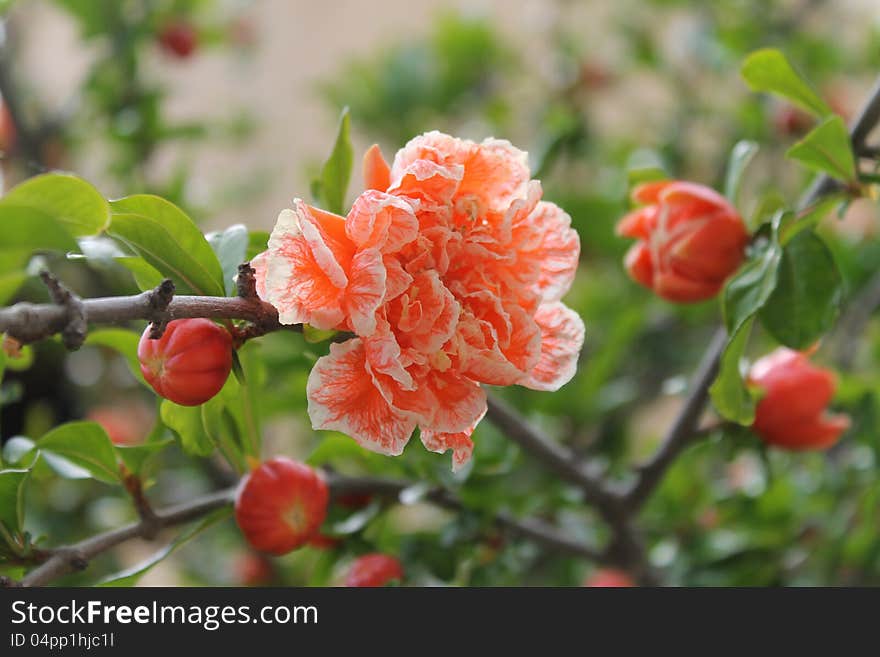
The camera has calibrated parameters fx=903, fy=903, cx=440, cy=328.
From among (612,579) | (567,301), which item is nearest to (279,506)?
(612,579)

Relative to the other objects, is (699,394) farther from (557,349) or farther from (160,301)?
(160,301)

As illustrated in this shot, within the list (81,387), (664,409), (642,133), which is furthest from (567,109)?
(81,387)

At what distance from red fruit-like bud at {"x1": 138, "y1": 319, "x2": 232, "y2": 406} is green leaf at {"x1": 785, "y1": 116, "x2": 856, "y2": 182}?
12.1 inches

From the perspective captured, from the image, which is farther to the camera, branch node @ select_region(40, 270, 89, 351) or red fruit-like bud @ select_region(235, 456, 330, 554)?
red fruit-like bud @ select_region(235, 456, 330, 554)


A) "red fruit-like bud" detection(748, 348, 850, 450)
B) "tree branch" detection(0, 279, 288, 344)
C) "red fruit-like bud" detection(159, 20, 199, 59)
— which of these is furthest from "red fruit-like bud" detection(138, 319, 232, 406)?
"red fruit-like bud" detection(159, 20, 199, 59)

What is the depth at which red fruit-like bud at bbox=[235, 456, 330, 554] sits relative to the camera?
47 cm

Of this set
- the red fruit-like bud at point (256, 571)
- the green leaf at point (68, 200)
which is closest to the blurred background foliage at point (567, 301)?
the red fruit-like bud at point (256, 571)

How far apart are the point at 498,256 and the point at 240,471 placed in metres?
0.23

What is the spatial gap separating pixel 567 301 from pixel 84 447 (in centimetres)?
68

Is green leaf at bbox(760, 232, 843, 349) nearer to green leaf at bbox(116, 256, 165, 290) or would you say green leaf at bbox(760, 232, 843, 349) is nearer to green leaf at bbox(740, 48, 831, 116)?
green leaf at bbox(740, 48, 831, 116)

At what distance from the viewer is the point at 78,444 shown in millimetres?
474

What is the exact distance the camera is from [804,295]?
0.49 m
